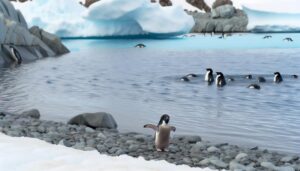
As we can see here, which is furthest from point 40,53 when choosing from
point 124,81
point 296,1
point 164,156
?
point 296,1

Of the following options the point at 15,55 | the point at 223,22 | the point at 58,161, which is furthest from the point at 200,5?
the point at 58,161

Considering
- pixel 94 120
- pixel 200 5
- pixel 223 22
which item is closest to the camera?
pixel 94 120

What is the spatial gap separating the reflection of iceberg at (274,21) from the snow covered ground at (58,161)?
58275 mm

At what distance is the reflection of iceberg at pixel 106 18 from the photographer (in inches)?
1804

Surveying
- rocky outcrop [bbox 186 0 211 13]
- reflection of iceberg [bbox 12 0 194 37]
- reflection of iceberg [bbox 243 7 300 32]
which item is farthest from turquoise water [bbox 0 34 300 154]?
rocky outcrop [bbox 186 0 211 13]

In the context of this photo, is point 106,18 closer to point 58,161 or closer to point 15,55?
point 15,55

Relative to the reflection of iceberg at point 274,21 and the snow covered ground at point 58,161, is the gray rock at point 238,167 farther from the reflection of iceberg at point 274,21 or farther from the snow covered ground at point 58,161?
the reflection of iceberg at point 274,21

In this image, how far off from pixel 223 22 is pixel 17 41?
184ft

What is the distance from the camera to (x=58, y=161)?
5090 millimetres

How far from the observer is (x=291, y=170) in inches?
268

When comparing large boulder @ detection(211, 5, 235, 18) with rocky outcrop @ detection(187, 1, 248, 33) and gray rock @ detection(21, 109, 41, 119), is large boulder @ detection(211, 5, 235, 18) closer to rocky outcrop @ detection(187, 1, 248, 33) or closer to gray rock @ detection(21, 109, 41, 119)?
rocky outcrop @ detection(187, 1, 248, 33)

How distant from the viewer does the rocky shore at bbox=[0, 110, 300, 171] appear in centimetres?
702

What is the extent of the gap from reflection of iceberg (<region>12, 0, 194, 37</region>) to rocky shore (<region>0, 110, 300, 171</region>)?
36511 mm

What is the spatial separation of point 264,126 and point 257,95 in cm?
553
